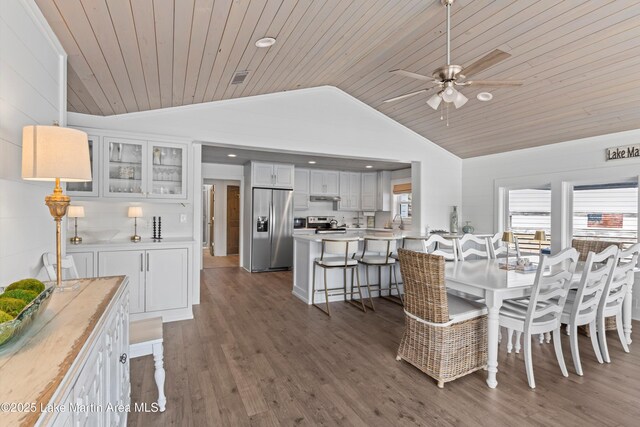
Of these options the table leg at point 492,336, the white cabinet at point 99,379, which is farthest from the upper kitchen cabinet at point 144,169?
the table leg at point 492,336

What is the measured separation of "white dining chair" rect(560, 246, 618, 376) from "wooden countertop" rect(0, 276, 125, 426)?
3222mm

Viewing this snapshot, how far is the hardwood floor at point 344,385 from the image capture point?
2.06 meters

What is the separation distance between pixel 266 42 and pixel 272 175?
4.18m

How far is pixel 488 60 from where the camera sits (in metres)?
2.18

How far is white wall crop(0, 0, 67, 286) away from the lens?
1578 millimetres

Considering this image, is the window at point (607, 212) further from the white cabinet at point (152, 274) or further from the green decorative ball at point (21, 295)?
the green decorative ball at point (21, 295)

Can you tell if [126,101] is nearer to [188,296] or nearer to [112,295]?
[188,296]

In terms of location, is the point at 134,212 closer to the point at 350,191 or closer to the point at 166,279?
the point at 166,279

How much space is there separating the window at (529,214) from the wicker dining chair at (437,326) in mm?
3132

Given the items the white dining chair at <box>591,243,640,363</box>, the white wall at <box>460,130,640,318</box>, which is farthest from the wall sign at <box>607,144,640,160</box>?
the white dining chair at <box>591,243,640,363</box>

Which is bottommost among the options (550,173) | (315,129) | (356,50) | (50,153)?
(50,153)

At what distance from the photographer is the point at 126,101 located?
347 cm

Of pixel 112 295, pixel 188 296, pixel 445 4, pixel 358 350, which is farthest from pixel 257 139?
pixel 112 295

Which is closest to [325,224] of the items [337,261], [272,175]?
[272,175]
